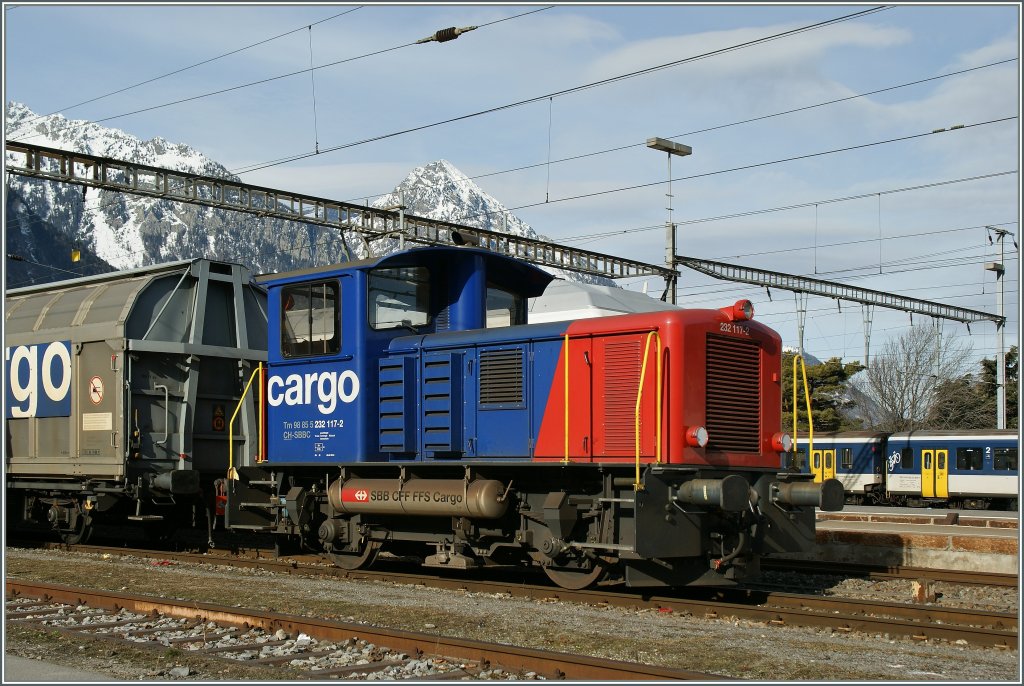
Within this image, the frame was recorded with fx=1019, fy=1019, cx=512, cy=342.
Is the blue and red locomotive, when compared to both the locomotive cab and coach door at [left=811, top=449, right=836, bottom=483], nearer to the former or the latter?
the locomotive cab

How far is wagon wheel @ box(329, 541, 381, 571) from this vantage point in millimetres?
12039

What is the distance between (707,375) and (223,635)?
5046 mm

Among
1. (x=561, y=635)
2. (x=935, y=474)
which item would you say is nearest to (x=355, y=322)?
(x=561, y=635)

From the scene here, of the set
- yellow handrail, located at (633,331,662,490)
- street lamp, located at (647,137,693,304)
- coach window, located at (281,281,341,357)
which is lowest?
yellow handrail, located at (633,331,662,490)

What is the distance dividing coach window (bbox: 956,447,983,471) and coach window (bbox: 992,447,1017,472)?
0.49m

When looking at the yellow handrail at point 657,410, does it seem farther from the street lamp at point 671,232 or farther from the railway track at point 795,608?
the street lamp at point 671,232

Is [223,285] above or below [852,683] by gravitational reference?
above

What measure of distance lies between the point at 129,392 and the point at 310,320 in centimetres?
316

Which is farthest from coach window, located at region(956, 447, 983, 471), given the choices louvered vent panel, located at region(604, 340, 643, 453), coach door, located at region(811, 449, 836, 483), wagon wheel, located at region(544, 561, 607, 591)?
louvered vent panel, located at region(604, 340, 643, 453)

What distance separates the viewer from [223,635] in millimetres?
7812

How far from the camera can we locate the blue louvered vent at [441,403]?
1109cm

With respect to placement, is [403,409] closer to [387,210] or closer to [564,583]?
[564,583]

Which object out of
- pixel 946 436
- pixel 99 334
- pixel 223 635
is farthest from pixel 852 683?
pixel 946 436

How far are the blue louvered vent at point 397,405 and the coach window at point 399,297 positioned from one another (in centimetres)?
49
